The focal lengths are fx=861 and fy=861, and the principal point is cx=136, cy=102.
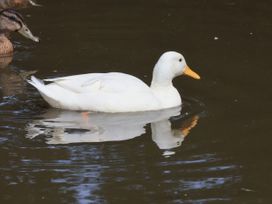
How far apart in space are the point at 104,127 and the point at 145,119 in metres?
0.55

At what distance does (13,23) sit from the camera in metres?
12.8

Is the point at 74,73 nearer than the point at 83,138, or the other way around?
the point at 83,138

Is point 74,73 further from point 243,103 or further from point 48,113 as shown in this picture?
point 243,103

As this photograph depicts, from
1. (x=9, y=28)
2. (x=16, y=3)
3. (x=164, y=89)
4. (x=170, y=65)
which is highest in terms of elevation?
(x=16, y=3)

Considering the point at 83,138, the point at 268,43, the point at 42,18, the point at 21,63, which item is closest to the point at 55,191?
the point at 83,138

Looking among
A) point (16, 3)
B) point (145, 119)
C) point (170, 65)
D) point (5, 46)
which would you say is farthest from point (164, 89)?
point (16, 3)

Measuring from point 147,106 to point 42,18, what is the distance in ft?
15.7

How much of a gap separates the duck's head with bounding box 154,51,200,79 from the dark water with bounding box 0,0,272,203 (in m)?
0.37

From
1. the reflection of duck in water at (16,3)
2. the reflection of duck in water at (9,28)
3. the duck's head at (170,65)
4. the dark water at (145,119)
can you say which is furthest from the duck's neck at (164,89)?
the reflection of duck in water at (16,3)

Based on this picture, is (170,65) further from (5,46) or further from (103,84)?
(5,46)

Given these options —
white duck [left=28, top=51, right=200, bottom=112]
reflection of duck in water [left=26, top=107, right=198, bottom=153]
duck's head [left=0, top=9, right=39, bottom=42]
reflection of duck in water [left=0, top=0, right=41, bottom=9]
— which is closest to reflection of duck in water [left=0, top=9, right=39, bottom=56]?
duck's head [left=0, top=9, right=39, bottom=42]

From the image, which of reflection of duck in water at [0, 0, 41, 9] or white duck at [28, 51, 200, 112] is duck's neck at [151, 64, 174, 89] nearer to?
white duck at [28, 51, 200, 112]

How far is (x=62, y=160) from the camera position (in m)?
7.87

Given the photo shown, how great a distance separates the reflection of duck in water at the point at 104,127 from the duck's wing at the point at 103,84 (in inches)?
10.5
